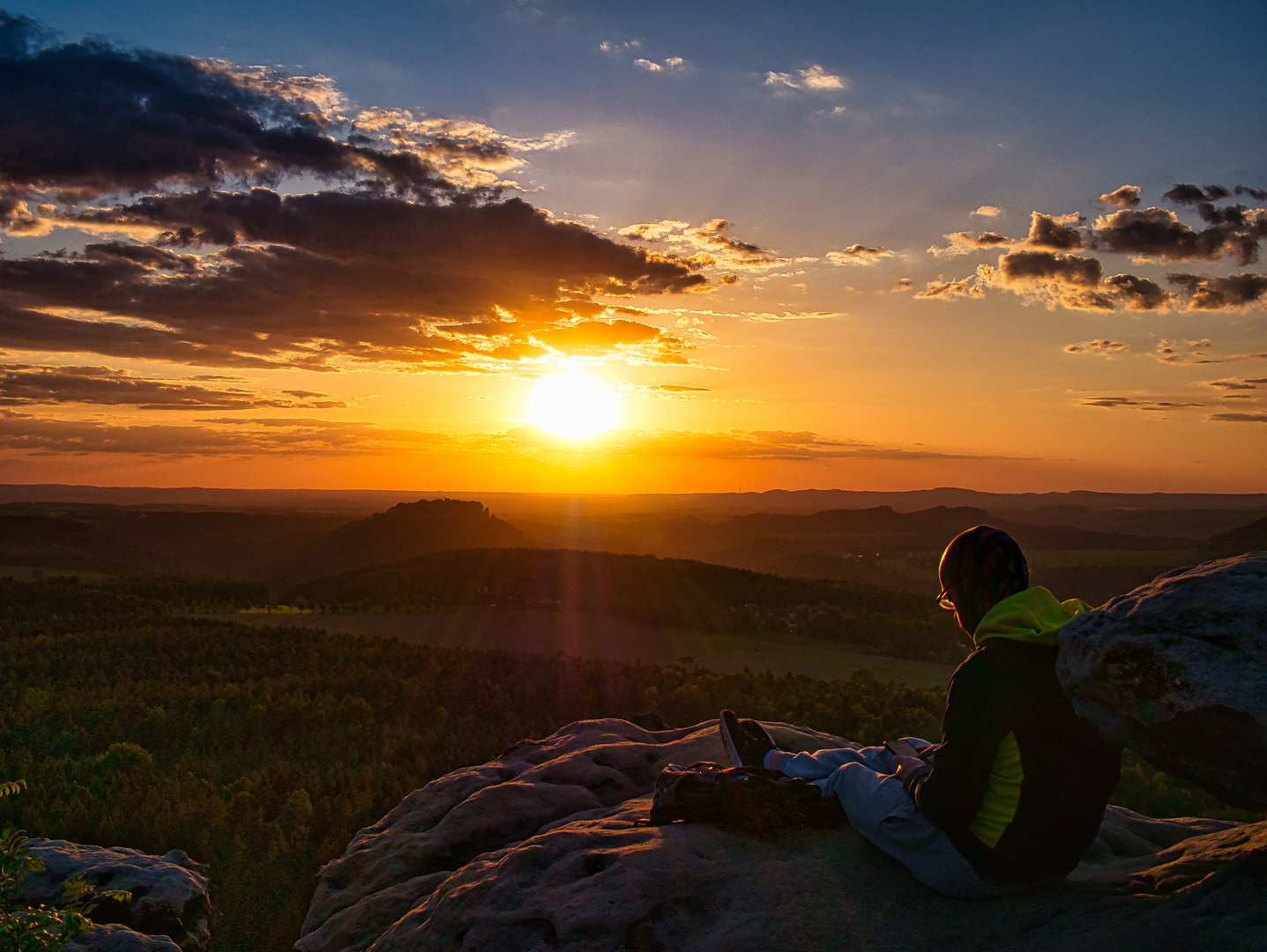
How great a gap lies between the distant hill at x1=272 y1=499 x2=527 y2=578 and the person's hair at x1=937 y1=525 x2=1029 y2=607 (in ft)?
234

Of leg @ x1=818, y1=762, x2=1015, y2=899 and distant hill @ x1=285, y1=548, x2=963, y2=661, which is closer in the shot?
leg @ x1=818, y1=762, x2=1015, y2=899

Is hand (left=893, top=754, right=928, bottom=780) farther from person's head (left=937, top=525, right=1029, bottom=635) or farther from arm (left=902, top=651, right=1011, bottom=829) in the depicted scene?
person's head (left=937, top=525, right=1029, bottom=635)

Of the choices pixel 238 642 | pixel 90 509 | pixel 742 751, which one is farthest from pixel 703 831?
pixel 90 509

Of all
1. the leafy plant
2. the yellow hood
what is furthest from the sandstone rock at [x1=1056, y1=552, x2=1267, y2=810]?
the leafy plant

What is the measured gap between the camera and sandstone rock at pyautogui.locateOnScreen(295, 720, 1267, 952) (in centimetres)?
395

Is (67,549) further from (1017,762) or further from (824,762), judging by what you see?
(1017,762)

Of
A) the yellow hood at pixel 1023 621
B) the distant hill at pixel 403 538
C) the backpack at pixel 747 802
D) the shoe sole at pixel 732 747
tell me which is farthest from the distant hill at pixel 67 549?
the yellow hood at pixel 1023 621

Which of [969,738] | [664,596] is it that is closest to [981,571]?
[969,738]

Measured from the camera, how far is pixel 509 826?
23.1ft

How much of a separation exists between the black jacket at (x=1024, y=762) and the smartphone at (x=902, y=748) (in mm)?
1470

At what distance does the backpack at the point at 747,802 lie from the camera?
18.2ft

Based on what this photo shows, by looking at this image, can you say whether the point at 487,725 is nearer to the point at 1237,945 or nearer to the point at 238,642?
the point at 238,642

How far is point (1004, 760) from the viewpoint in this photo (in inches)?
165

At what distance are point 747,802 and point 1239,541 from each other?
51049mm
